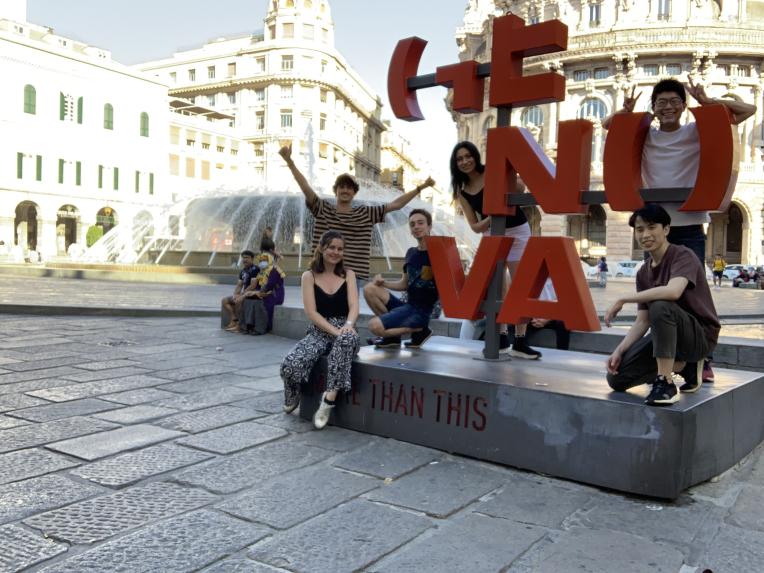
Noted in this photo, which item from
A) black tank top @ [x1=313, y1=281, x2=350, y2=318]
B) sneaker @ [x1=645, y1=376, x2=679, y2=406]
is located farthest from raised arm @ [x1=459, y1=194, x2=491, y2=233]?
sneaker @ [x1=645, y1=376, x2=679, y2=406]

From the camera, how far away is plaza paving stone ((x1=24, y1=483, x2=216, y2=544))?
8.52 feet

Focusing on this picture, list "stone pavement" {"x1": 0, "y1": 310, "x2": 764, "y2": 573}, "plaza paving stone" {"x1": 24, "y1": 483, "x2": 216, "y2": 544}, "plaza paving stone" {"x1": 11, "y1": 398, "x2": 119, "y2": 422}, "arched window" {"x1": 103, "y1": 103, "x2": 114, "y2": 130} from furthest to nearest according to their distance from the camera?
"arched window" {"x1": 103, "y1": 103, "x2": 114, "y2": 130}, "plaza paving stone" {"x1": 11, "y1": 398, "x2": 119, "y2": 422}, "plaza paving stone" {"x1": 24, "y1": 483, "x2": 216, "y2": 544}, "stone pavement" {"x1": 0, "y1": 310, "x2": 764, "y2": 573}

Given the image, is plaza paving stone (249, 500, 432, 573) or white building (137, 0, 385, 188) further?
white building (137, 0, 385, 188)

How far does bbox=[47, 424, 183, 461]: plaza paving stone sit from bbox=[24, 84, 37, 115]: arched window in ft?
128

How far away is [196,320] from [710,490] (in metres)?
8.12

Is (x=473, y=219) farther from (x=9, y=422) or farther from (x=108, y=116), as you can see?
(x=108, y=116)

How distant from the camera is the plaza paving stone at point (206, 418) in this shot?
4.16m

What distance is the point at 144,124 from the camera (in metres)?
43.2

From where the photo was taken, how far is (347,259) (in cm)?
559

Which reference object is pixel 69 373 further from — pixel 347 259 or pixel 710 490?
pixel 710 490

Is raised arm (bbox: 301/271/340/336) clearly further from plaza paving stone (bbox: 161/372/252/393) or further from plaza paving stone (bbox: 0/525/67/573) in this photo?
plaza paving stone (bbox: 0/525/67/573)

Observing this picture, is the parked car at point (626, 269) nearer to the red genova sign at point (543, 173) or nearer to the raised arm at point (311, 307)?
the red genova sign at point (543, 173)

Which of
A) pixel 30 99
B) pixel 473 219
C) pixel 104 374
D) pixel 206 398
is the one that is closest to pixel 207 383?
pixel 206 398

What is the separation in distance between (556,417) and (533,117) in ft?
156
